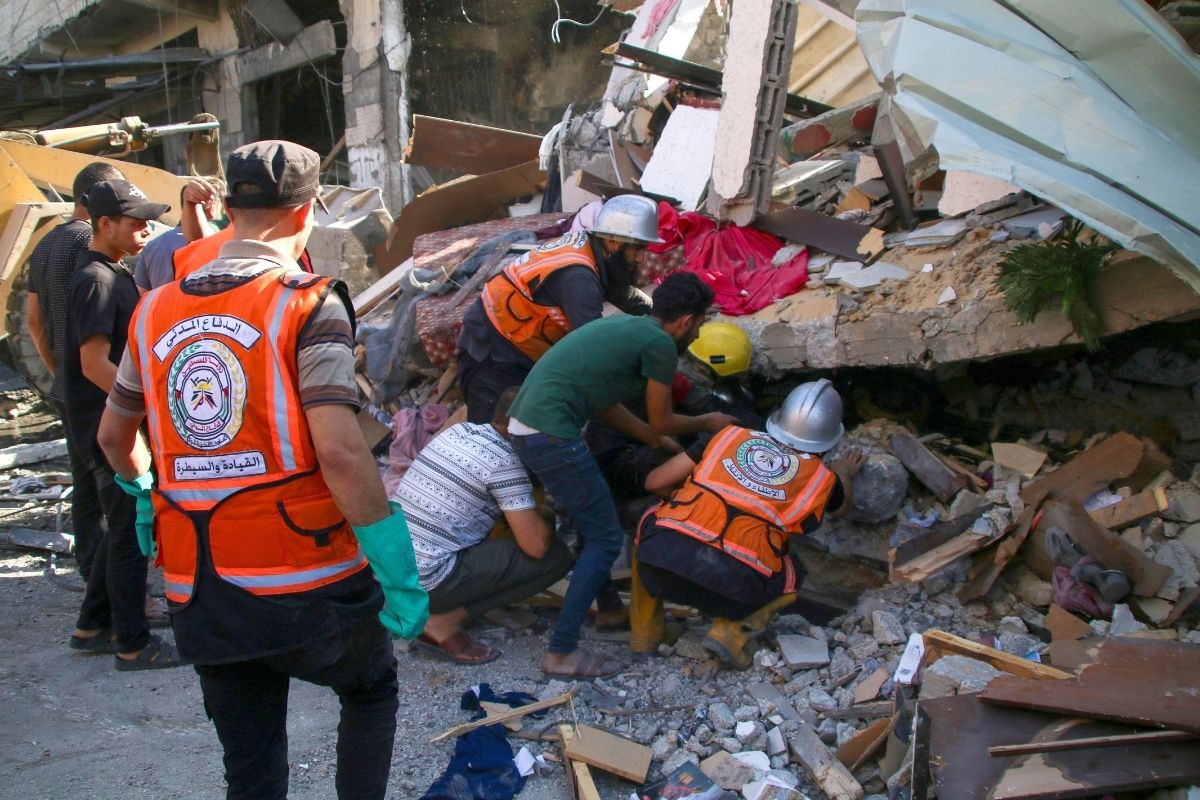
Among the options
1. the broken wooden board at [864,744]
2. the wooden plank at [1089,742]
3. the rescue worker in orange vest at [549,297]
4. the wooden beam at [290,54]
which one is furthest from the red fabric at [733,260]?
the wooden beam at [290,54]

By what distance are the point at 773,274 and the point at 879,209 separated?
2.52 feet

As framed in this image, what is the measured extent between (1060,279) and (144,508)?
11.3ft

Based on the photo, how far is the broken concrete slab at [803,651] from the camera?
386cm

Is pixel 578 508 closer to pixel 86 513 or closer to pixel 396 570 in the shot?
pixel 396 570

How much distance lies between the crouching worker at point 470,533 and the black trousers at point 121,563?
3.48 feet

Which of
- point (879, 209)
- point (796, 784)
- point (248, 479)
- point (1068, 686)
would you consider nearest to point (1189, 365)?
point (879, 209)

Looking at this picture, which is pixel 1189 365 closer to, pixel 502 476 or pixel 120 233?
pixel 502 476

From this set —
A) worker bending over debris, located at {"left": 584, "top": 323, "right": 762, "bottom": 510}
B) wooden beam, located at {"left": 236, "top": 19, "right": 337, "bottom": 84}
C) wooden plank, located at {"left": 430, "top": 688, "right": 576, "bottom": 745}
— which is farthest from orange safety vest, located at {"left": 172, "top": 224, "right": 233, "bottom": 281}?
wooden beam, located at {"left": 236, "top": 19, "right": 337, "bottom": 84}

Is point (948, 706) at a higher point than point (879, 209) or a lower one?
lower

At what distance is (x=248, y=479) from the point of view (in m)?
2.01

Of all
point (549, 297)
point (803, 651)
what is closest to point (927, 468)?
point (803, 651)

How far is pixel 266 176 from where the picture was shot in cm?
205

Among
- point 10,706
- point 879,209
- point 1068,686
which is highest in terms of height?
point 879,209

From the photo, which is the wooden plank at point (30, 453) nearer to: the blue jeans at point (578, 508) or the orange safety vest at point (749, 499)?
the blue jeans at point (578, 508)
